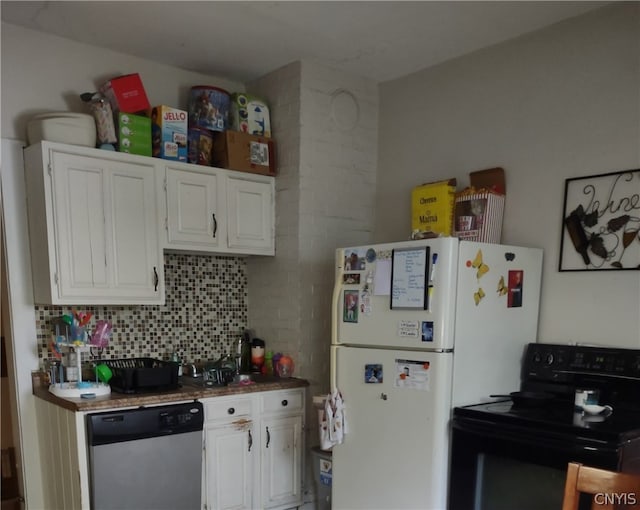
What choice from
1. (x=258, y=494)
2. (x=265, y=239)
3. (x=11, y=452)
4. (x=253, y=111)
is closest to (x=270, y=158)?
(x=253, y=111)

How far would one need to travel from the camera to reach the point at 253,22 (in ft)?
8.47

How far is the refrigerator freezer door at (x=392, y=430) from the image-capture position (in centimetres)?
215

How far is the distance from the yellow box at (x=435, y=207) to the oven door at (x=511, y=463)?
1.03 m

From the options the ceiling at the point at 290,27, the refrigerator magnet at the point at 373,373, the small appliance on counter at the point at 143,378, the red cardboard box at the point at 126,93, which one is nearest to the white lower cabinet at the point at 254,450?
the small appliance on counter at the point at 143,378

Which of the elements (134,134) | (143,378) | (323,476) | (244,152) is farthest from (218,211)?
(323,476)

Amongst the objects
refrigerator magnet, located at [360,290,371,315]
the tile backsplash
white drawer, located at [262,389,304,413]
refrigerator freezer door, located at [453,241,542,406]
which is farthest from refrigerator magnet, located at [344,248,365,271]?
the tile backsplash

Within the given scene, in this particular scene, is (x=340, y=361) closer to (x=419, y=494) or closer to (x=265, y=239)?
(x=419, y=494)

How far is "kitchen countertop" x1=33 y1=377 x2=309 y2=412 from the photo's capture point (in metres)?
2.34

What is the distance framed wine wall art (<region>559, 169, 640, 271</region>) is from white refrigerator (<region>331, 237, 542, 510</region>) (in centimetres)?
18

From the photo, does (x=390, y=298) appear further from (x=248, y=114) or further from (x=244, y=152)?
(x=248, y=114)

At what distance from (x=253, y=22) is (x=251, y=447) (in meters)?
2.14

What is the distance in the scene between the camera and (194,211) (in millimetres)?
2912

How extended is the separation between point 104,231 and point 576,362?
7.45 feet

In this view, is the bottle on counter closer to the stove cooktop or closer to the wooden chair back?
the stove cooktop
